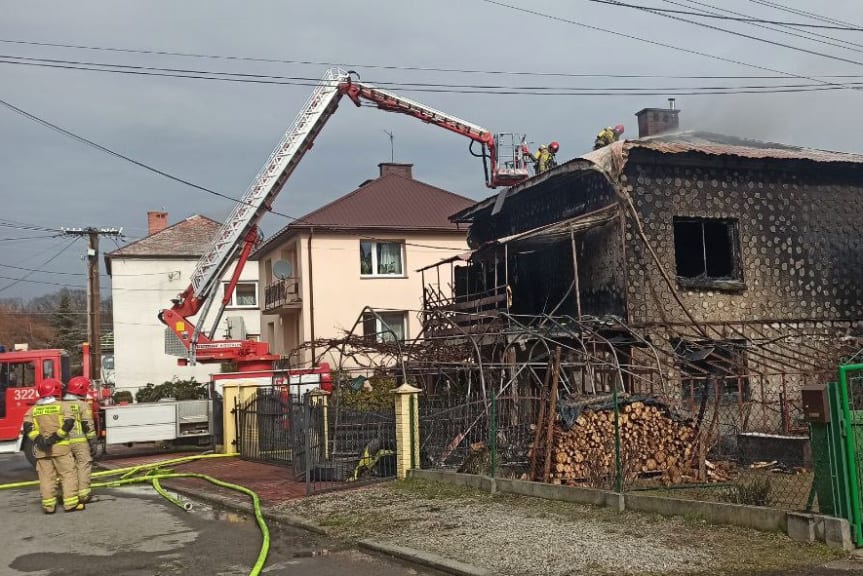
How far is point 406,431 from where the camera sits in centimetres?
1256

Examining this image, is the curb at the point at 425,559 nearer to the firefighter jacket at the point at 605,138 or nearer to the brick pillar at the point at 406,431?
the brick pillar at the point at 406,431

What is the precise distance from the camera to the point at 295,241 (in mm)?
33031

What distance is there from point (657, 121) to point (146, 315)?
1247 inches

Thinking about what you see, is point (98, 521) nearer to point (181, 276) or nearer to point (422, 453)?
point (422, 453)

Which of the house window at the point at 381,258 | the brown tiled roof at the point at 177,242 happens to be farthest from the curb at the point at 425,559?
the brown tiled roof at the point at 177,242

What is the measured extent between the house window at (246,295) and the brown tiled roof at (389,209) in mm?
9025

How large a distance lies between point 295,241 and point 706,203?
19.3 metres

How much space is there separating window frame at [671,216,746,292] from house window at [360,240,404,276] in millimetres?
17533

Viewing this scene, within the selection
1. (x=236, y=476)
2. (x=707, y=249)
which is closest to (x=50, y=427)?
(x=236, y=476)

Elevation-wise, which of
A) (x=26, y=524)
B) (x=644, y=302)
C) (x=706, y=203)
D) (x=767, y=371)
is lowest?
(x=26, y=524)

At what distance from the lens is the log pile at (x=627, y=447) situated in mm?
11039

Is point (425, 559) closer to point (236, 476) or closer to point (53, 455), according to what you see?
point (53, 455)

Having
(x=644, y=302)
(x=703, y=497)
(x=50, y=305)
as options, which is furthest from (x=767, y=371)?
(x=50, y=305)

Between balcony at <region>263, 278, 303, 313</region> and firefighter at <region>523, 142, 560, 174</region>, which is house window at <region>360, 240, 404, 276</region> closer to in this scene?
balcony at <region>263, 278, 303, 313</region>
